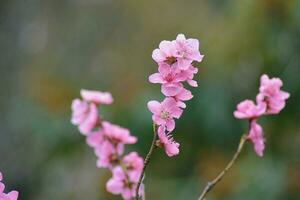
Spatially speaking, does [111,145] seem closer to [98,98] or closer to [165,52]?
[98,98]

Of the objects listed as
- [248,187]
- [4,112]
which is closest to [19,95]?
[4,112]

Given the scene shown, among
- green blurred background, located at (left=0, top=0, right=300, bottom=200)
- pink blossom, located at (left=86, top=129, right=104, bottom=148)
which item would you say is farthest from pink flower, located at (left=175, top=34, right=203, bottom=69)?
green blurred background, located at (left=0, top=0, right=300, bottom=200)

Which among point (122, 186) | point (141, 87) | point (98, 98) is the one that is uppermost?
point (141, 87)

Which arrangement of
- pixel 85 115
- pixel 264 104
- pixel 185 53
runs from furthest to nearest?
pixel 85 115 < pixel 264 104 < pixel 185 53

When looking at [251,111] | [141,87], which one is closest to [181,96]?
[251,111]

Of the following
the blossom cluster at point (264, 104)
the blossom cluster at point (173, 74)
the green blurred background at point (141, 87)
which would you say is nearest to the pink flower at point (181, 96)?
→ the blossom cluster at point (173, 74)

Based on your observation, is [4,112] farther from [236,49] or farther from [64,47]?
[236,49]
